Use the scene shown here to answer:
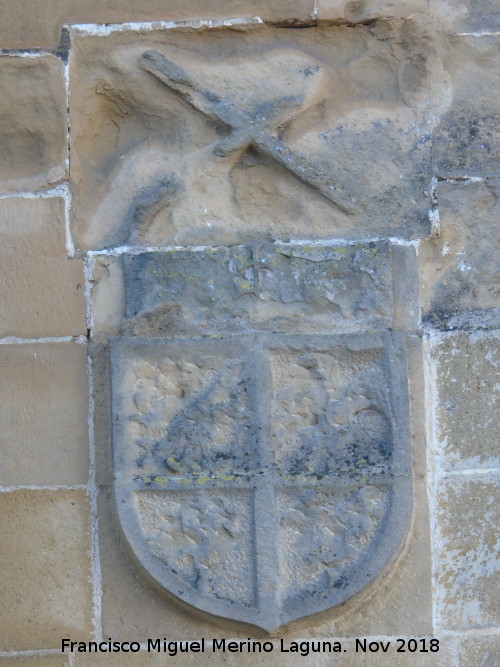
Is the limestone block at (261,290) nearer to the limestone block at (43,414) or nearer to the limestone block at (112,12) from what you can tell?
the limestone block at (43,414)

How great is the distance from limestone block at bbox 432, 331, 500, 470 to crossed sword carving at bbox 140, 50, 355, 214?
418 millimetres

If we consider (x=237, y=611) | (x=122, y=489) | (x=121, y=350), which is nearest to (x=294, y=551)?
(x=237, y=611)

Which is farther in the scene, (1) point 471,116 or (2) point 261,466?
(1) point 471,116

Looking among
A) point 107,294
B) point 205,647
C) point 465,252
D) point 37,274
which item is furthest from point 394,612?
point 37,274

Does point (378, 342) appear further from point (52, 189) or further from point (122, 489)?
point (52, 189)

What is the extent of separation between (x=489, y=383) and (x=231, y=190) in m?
0.75

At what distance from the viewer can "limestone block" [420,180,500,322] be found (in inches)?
91.5

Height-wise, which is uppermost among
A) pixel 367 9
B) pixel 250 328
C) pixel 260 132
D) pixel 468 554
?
pixel 367 9

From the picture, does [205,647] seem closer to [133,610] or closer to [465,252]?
[133,610]

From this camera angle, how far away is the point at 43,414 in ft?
7.45

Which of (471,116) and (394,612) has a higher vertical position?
(471,116)

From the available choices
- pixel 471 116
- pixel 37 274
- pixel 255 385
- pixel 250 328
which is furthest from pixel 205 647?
pixel 471 116

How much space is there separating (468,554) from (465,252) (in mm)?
701

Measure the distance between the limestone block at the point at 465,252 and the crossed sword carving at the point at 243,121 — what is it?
232 mm
